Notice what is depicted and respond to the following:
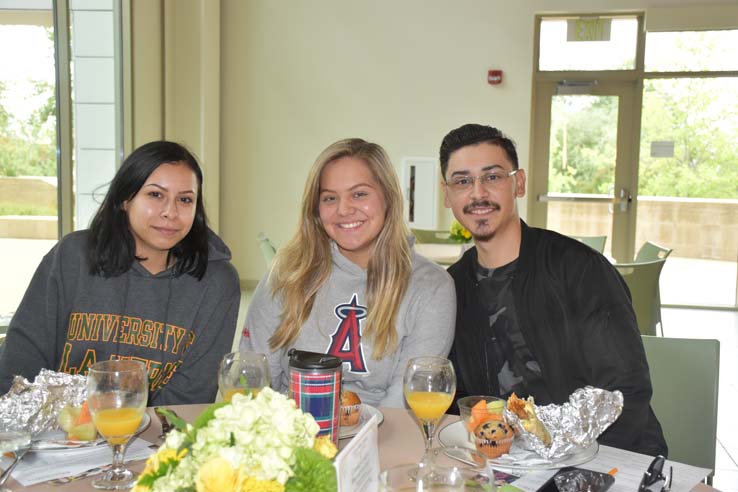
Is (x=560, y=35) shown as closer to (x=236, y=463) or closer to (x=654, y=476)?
(x=654, y=476)

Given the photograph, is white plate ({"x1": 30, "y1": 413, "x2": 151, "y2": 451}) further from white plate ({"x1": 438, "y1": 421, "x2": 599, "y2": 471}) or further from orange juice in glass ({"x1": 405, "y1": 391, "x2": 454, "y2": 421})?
white plate ({"x1": 438, "y1": 421, "x2": 599, "y2": 471})

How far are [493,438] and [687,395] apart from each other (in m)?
0.91

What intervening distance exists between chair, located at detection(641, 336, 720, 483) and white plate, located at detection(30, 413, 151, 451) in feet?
4.85

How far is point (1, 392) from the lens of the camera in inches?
81.7

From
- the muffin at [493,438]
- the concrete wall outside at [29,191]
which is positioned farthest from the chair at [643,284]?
the concrete wall outside at [29,191]

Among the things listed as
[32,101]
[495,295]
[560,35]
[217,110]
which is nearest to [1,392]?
[495,295]

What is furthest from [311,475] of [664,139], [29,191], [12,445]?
[664,139]

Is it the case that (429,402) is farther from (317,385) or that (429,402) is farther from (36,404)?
(36,404)

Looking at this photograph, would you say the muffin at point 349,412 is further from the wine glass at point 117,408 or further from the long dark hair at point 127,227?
the long dark hair at point 127,227

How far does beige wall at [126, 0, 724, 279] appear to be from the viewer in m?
7.61

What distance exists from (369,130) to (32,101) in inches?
150

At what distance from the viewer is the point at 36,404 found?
1495 mm

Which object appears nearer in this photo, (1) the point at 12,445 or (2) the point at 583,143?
(1) the point at 12,445

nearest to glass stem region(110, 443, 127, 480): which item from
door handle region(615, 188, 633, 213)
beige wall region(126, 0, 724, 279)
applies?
beige wall region(126, 0, 724, 279)
